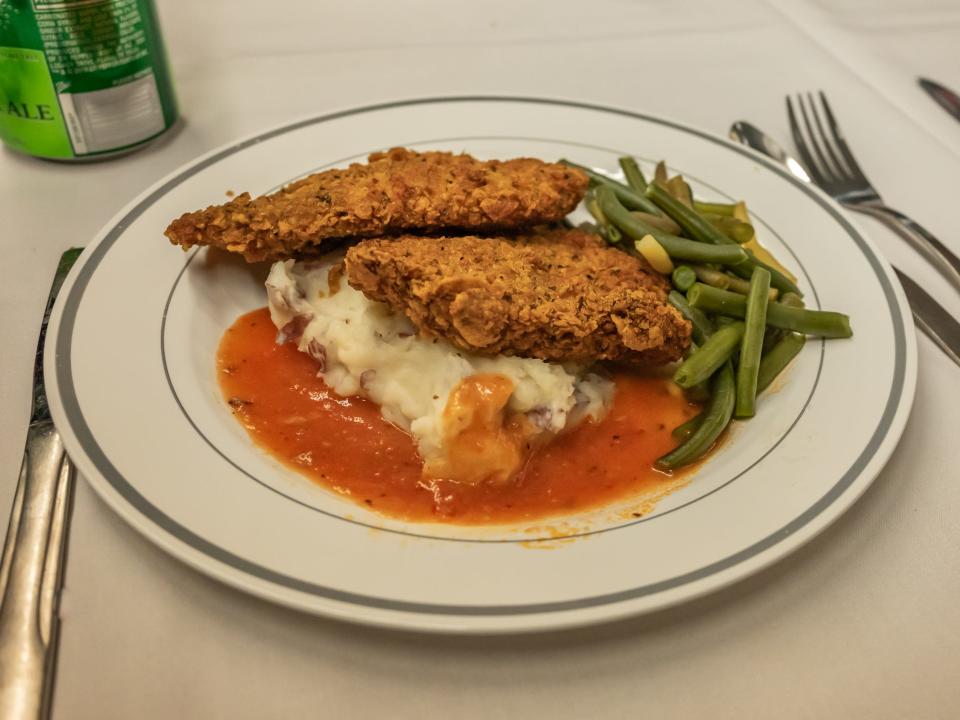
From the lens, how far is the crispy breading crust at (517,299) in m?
2.63

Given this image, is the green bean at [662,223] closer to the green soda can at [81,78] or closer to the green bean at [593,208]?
the green bean at [593,208]

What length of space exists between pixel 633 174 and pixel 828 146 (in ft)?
4.76

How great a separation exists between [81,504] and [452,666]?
3.98 feet

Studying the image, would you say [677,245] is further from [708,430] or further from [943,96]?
[943,96]

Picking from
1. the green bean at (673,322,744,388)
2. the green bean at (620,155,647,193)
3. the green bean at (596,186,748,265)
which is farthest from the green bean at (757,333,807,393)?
the green bean at (620,155,647,193)

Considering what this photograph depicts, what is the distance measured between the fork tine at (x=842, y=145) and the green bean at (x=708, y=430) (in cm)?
198

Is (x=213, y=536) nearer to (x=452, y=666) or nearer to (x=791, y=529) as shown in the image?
(x=452, y=666)

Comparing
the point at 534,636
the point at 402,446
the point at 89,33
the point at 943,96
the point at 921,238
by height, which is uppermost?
the point at 89,33

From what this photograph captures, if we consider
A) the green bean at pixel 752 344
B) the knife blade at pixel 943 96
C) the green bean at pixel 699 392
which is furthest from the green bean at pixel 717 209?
the knife blade at pixel 943 96

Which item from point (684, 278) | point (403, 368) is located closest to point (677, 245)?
point (684, 278)

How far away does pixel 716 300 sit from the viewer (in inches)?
118

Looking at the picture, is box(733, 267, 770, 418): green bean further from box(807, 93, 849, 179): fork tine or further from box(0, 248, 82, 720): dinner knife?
box(0, 248, 82, 720): dinner knife

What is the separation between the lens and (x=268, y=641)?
2.14m

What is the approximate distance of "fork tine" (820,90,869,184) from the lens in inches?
167
